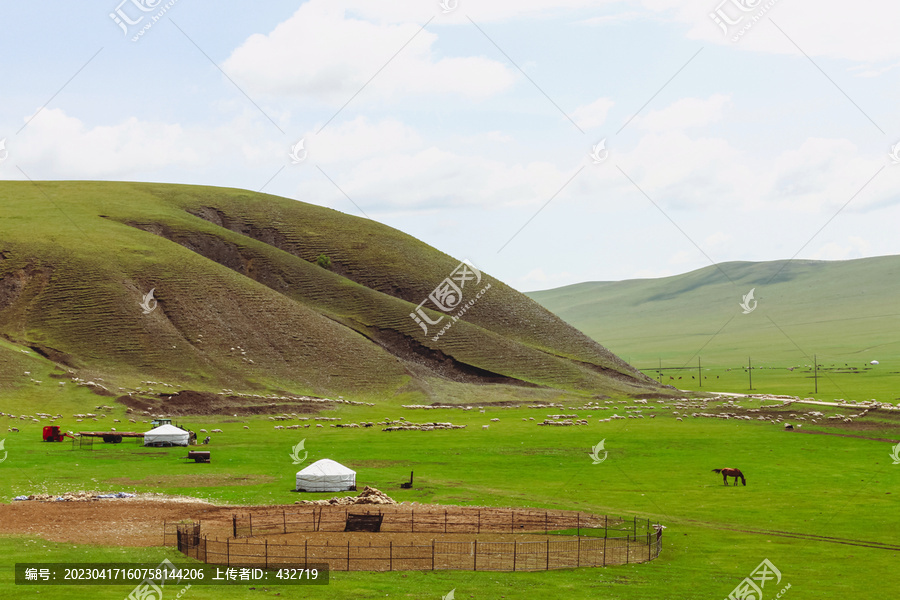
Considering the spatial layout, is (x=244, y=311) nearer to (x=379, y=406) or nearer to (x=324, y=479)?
(x=379, y=406)

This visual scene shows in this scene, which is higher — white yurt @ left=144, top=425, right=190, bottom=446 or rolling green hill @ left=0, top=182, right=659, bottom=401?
rolling green hill @ left=0, top=182, right=659, bottom=401

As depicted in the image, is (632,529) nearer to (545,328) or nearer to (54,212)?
(545,328)

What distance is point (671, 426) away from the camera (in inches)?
3846

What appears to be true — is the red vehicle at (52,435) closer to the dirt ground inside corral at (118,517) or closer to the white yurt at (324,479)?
the dirt ground inside corral at (118,517)

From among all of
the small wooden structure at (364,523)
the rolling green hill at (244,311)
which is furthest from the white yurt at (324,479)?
the rolling green hill at (244,311)

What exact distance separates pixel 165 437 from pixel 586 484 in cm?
3684

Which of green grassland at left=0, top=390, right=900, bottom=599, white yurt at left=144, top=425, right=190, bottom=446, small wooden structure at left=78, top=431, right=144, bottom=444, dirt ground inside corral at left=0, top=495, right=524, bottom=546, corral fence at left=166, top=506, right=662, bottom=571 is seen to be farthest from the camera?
small wooden structure at left=78, top=431, right=144, bottom=444

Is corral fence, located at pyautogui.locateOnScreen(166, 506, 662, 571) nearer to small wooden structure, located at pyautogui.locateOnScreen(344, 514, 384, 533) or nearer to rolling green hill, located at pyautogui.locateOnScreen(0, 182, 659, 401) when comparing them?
small wooden structure, located at pyautogui.locateOnScreen(344, 514, 384, 533)

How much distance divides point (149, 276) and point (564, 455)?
292ft

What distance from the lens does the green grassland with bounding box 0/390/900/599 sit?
104 feet

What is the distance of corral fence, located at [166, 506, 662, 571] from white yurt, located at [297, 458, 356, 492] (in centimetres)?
630

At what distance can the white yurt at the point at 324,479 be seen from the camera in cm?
5191

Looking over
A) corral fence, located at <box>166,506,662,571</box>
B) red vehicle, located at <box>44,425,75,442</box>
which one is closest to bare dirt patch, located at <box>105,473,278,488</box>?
corral fence, located at <box>166,506,662,571</box>

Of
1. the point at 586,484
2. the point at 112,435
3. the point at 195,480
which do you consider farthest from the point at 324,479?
the point at 112,435
